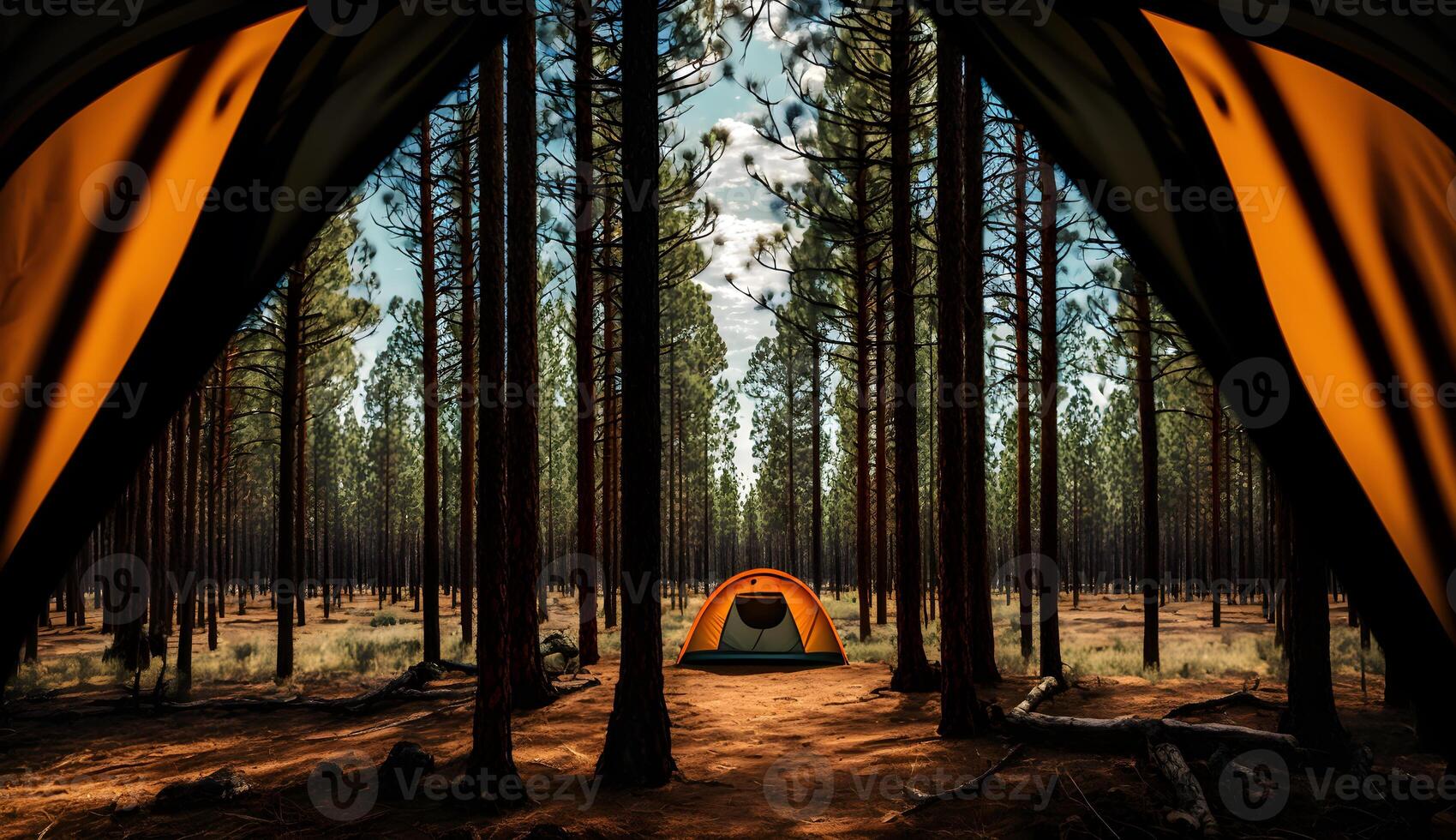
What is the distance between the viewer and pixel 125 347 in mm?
1863

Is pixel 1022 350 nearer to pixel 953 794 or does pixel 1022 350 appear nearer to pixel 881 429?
pixel 881 429

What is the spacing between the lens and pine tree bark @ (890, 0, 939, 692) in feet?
35.6

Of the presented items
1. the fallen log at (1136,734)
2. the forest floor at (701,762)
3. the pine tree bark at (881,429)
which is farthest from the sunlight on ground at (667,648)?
the fallen log at (1136,734)

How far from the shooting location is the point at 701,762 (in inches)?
305

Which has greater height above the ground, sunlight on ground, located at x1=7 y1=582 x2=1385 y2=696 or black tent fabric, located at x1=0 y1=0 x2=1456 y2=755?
black tent fabric, located at x1=0 y1=0 x2=1456 y2=755

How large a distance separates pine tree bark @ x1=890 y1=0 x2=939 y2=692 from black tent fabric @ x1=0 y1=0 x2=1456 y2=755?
8510mm

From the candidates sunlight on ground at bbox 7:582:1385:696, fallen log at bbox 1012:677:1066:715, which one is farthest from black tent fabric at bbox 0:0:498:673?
sunlight on ground at bbox 7:582:1385:696

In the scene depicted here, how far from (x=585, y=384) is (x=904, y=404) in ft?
17.5

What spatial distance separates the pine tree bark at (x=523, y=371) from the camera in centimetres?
805

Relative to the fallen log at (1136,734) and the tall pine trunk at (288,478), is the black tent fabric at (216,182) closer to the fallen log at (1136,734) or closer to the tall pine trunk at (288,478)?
the fallen log at (1136,734)

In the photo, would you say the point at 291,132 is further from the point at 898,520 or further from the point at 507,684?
the point at 898,520

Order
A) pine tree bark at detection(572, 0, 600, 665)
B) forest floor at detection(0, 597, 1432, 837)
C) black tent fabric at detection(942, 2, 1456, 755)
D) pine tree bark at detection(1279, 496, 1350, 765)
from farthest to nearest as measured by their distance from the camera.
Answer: pine tree bark at detection(572, 0, 600, 665) < pine tree bark at detection(1279, 496, 1350, 765) < forest floor at detection(0, 597, 1432, 837) < black tent fabric at detection(942, 2, 1456, 755)

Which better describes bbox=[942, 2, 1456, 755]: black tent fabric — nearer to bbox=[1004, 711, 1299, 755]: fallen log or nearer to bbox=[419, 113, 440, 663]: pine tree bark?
bbox=[1004, 711, 1299, 755]: fallen log

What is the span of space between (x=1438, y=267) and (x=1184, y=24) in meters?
0.79
